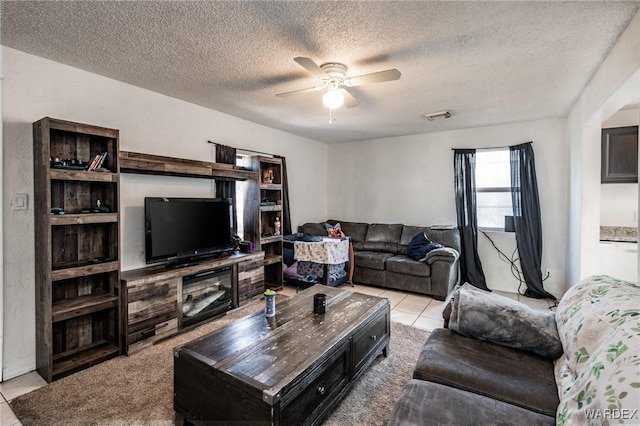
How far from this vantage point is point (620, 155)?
3.48m

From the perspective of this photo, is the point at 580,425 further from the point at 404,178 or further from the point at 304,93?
the point at 404,178

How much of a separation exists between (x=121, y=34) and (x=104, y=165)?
3.81 ft

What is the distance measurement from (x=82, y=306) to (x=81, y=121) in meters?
1.65

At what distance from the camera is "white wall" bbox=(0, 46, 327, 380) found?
237 cm

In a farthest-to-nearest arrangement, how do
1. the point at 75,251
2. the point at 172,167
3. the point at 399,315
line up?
the point at 399,315 → the point at 172,167 → the point at 75,251

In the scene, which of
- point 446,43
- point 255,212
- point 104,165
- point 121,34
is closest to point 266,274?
point 255,212

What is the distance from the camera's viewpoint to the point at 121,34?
83.3 inches

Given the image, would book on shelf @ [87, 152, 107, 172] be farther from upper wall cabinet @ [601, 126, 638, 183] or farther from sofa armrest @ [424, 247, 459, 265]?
upper wall cabinet @ [601, 126, 638, 183]

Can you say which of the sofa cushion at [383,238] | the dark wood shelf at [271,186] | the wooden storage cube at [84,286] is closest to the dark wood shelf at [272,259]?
the dark wood shelf at [271,186]

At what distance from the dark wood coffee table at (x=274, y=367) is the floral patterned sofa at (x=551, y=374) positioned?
0.51 m

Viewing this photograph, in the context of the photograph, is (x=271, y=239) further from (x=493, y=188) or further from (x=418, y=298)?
(x=493, y=188)

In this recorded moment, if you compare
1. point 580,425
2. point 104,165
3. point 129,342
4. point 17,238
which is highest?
point 104,165

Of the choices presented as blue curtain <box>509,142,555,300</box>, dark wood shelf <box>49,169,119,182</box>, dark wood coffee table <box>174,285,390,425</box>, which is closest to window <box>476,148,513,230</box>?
blue curtain <box>509,142,555,300</box>

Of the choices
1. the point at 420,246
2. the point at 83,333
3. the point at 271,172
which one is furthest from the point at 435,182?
the point at 83,333
